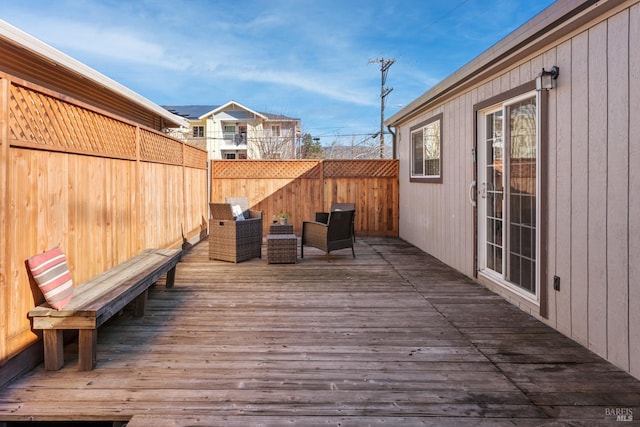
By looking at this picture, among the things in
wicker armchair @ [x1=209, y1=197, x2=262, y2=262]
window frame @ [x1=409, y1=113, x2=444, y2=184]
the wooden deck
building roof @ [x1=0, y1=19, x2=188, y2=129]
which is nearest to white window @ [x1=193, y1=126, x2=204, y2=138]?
building roof @ [x1=0, y1=19, x2=188, y2=129]

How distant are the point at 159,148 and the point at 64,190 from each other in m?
2.71

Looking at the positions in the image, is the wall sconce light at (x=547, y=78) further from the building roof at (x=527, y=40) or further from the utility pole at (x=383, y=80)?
the utility pole at (x=383, y=80)

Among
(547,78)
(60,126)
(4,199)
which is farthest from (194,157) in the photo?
(547,78)

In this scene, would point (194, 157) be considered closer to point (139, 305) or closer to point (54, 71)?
point (54, 71)

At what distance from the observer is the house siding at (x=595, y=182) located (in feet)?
8.00

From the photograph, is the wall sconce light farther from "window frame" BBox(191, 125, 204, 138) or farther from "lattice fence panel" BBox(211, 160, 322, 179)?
"window frame" BBox(191, 125, 204, 138)

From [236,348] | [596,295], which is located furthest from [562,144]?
[236,348]

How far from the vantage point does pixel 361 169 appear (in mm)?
8922

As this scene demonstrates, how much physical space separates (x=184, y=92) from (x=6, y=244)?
31711 mm

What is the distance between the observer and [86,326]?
2398 millimetres

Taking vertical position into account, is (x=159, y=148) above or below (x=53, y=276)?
above

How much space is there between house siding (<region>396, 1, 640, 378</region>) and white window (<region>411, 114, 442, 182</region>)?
2.34 meters

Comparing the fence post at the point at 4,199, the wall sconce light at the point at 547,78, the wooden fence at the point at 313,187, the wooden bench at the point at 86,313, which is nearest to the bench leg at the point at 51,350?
the wooden bench at the point at 86,313

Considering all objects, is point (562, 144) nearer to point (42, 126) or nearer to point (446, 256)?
point (446, 256)
